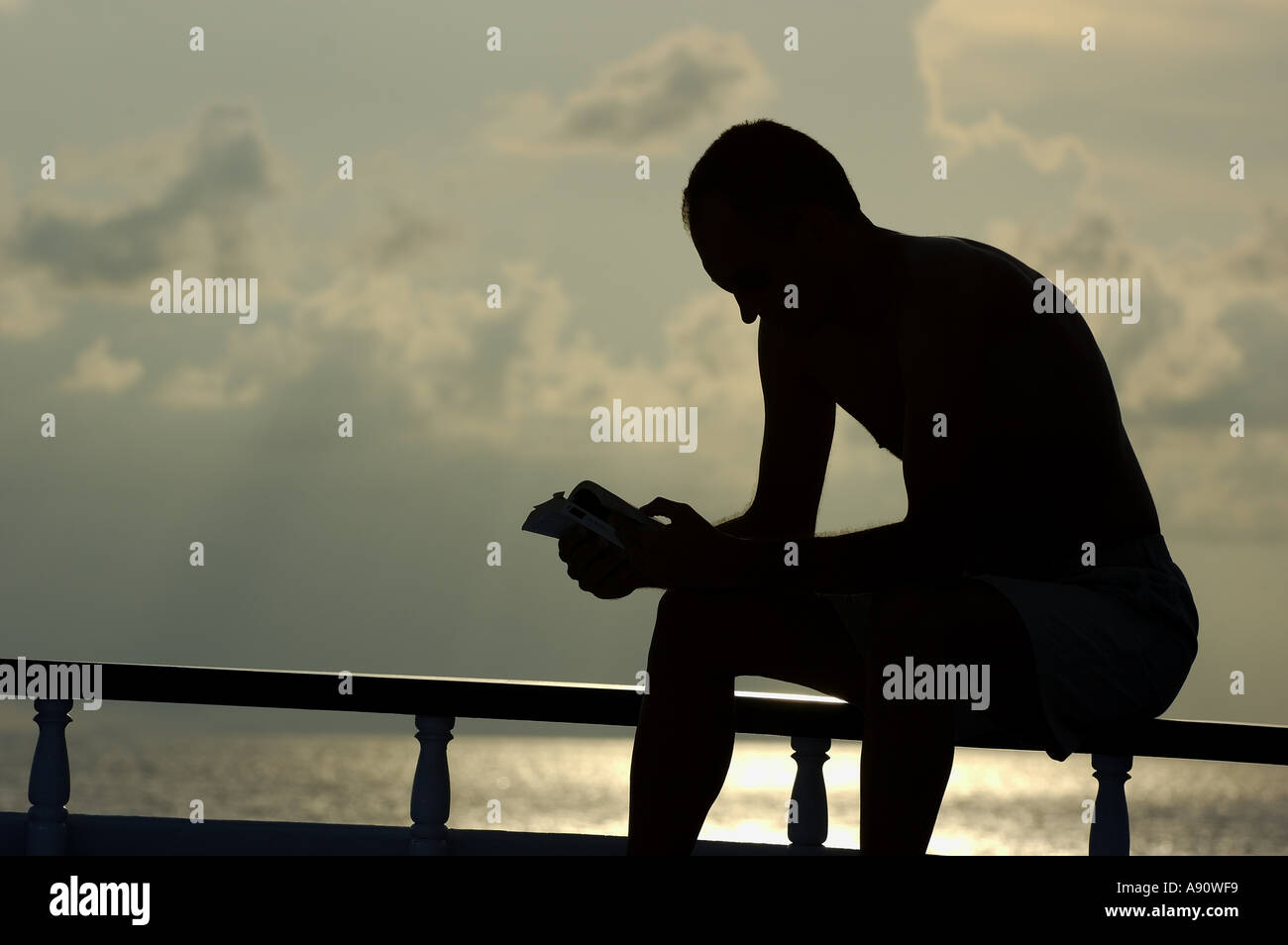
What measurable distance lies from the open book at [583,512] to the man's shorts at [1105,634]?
0.42 m

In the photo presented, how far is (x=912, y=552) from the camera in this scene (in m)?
2.18

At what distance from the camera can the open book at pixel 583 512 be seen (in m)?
2.52

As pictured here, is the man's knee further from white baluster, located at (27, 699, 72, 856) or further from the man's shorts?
white baluster, located at (27, 699, 72, 856)

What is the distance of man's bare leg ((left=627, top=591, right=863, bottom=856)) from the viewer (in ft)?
7.75

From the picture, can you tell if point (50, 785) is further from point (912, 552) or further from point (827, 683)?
point (912, 552)

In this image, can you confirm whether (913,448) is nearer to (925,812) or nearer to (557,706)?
(925,812)

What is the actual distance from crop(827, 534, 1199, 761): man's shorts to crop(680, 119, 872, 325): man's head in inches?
22.7

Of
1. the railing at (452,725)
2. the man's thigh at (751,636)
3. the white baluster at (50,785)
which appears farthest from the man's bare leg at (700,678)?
the white baluster at (50,785)
